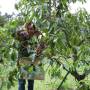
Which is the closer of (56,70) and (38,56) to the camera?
(38,56)

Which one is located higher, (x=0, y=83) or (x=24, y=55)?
(x=24, y=55)

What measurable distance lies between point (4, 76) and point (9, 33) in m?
0.24

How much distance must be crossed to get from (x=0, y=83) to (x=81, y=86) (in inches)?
18.0

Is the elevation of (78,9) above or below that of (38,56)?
above

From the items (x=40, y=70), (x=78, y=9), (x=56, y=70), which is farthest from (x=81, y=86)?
(x=78, y=9)

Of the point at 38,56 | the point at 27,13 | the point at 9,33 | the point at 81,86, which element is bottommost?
the point at 81,86

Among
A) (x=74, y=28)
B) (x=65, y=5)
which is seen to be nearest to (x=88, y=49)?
(x=74, y=28)

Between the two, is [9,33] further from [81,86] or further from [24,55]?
[81,86]

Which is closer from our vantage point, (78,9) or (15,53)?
(15,53)

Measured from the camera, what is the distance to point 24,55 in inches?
69.4

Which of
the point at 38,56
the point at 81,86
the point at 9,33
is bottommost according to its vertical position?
the point at 81,86

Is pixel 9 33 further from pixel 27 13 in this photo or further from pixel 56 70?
pixel 56 70

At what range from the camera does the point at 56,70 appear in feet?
6.05

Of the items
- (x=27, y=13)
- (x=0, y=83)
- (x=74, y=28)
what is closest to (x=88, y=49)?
(x=74, y=28)
